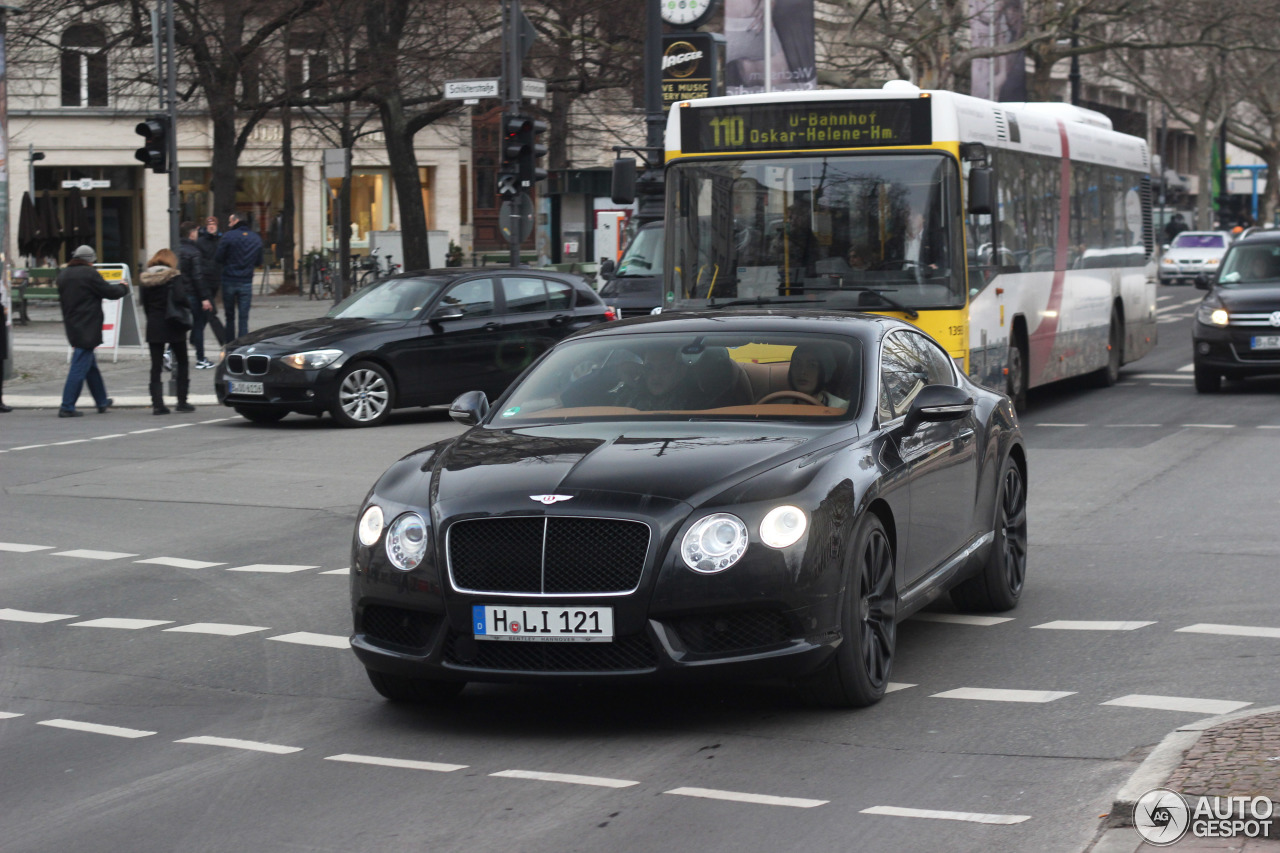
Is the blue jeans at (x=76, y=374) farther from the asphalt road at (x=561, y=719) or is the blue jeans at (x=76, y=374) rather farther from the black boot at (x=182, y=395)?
the asphalt road at (x=561, y=719)

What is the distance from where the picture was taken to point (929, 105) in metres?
15.0

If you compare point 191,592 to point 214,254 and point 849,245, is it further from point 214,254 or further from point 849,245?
point 214,254

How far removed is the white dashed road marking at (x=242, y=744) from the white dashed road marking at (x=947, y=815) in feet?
6.78

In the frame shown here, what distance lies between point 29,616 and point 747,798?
4.93 metres

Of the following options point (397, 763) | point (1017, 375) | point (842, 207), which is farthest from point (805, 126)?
point (397, 763)

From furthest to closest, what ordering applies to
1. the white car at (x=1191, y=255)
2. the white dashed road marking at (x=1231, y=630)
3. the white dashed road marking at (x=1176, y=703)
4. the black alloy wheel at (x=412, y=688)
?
the white car at (x=1191, y=255) → the white dashed road marking at (x=1231, y=630) → the black alloy wheel at (x=412, y=688) → the white dashed road marking at (x=1176, y=703)

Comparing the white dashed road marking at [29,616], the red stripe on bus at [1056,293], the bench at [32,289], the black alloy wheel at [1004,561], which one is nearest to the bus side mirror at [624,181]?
the red stripe on bus at [1056,293]

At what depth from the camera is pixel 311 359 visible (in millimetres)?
18234

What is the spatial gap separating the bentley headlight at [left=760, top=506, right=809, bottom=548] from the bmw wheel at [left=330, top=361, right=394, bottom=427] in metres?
12.6

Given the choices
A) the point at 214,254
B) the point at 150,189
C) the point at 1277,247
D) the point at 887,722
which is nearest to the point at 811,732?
the point at 887,722

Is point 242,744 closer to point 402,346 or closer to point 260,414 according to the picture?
point 402,346

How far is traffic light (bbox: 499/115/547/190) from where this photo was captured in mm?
24531

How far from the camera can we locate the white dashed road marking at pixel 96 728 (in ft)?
21.6

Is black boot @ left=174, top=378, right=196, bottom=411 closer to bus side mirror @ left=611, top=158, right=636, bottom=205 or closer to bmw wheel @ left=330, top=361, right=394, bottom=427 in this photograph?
bmw wheel @ left=330, top=361, right=394, bottom=427
